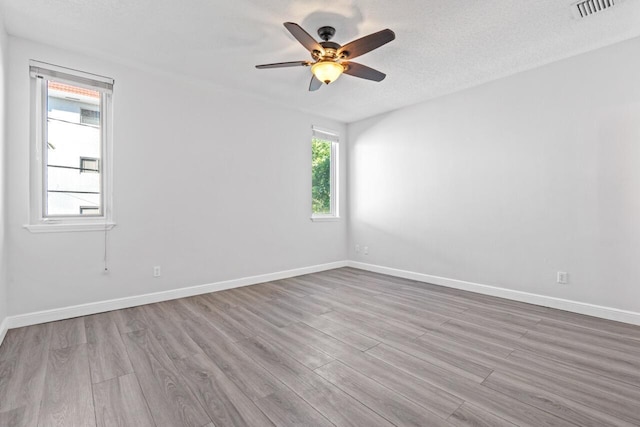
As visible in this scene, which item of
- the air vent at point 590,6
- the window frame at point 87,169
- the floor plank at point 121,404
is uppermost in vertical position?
the air vent at point 590,6

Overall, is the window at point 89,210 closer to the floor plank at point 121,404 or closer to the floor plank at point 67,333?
the floor plank at point 67,333

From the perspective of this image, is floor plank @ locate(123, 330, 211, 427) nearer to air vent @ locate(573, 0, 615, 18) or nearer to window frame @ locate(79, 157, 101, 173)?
window frame @ locate(79, 157, 101, 173)

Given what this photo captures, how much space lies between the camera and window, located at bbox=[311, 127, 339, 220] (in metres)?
Answer: 5.11

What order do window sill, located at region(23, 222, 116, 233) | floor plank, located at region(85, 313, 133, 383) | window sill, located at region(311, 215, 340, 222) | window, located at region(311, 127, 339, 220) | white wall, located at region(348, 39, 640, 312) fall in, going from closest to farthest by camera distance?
floor plank, located at region(85, 313, 133, 383) → window sill, located at region(23, 222, 116, 233) → white wall, located at region(348, 39, 640, 312) → window sill, located at region(311, 215, 340, 222) → window, located at region(311, 127, 339, 220)

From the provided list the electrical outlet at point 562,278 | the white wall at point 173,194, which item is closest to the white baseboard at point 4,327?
the white wall at point 173,194

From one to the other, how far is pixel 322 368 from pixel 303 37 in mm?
2418

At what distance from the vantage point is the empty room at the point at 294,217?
1782mm

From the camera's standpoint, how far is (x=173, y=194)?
352 cm

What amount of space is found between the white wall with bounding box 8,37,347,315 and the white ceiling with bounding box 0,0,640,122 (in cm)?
42

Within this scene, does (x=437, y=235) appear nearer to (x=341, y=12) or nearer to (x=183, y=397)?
(x=341, y=12)

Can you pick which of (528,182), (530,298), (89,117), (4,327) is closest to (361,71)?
(528,182)

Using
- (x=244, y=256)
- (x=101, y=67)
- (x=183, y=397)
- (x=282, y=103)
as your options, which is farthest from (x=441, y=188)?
(x=101, y=67)

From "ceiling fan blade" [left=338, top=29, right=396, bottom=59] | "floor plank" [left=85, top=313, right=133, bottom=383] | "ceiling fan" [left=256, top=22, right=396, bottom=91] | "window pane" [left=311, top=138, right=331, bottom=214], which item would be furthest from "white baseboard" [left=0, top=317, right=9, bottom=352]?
"window pane" [left=311, top=138, right=331, bottom=214]

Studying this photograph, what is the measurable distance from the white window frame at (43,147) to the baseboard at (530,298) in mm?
3998
